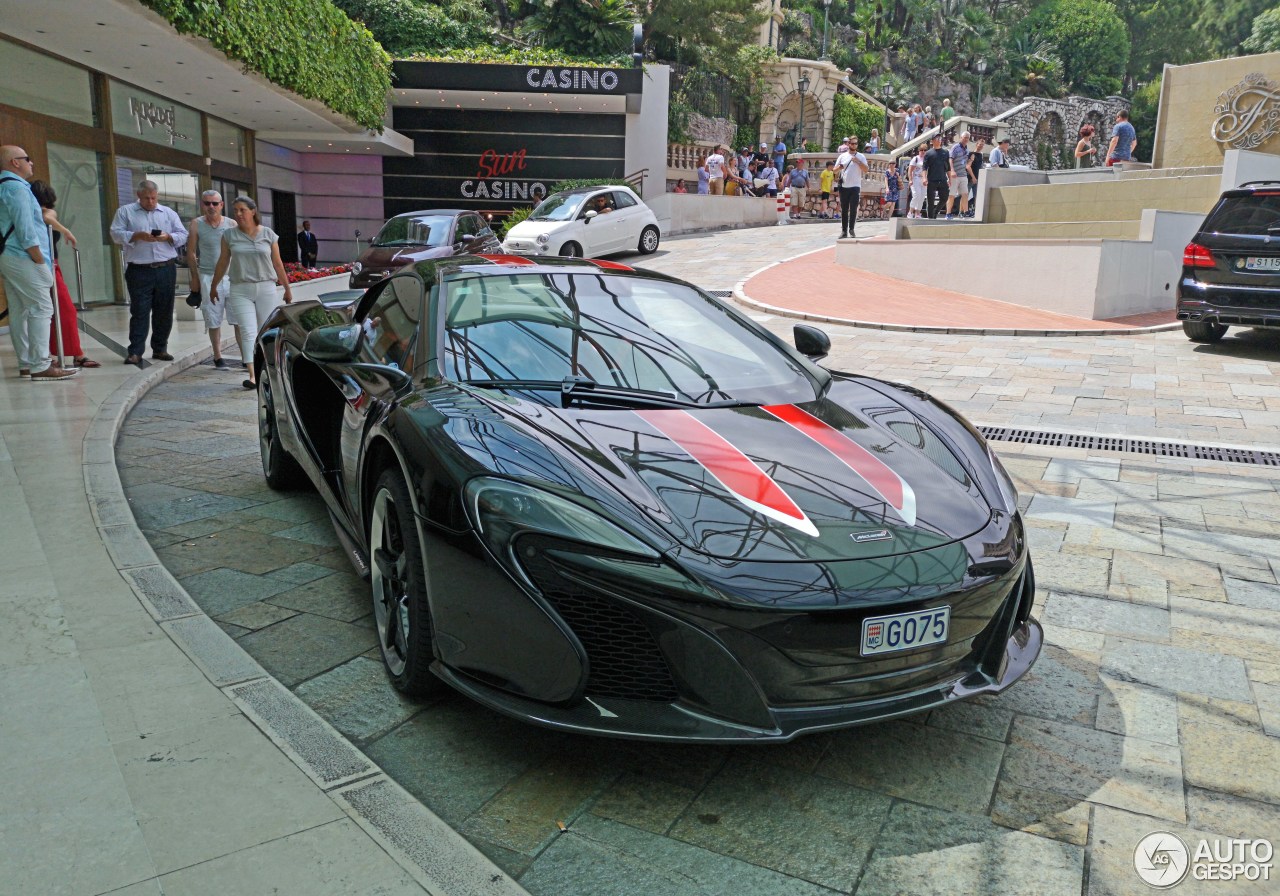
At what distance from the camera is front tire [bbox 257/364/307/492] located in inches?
202

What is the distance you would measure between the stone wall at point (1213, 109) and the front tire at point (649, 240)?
1176 cm

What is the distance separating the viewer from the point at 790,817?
249 centimetres

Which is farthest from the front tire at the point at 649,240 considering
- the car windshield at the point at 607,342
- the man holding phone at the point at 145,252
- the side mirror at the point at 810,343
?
the car windshield at the point at 607,342

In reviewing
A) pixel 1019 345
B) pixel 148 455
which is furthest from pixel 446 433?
pixel 1019 345

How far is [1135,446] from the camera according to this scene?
22.0 feet

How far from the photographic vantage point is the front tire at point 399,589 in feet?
9.37

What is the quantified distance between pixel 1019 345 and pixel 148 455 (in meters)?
9.29

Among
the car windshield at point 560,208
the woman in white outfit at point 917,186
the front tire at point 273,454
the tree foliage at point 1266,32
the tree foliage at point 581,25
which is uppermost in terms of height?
the tree foliage at point 1266,32

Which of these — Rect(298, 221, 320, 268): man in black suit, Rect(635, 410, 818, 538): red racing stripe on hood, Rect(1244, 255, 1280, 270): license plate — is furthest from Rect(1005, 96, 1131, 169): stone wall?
Rect(635, 410, 818, 538): red racing stripe on hood

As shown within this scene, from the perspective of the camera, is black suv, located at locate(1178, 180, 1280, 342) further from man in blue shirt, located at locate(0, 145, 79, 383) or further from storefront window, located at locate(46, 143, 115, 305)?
storefront window, located at locate(46, 143, 115, 305)

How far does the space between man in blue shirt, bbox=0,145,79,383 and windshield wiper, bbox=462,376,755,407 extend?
644 centimetres

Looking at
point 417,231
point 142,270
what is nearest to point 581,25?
point 417,231

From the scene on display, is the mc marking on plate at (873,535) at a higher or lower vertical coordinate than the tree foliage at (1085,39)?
lower

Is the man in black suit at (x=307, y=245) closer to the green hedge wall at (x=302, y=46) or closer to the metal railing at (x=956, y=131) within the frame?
the green hedge wall at (x=302, y=46)
